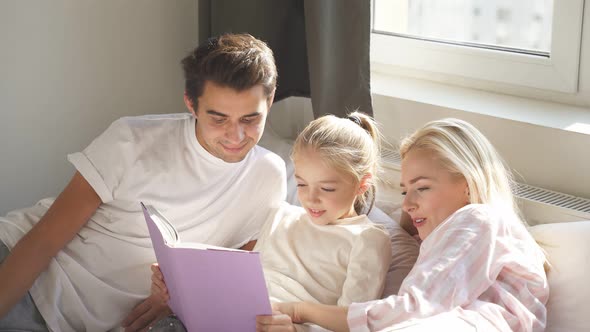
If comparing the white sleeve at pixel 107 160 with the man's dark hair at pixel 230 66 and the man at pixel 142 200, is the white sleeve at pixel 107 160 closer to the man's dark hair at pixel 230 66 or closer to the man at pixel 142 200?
the man at pixel 142 200

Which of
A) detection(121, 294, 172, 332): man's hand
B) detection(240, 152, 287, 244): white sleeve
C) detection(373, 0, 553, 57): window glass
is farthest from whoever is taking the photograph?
detection(373, 0, 553, 57): window glass

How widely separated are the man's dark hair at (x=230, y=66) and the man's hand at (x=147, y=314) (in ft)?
1.50

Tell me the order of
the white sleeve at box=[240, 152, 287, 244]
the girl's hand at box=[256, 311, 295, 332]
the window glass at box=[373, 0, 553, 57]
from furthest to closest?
the window glass at box=[373, 0, 553, 57] → the white sleeve at box=[240, 152, 287, 244] → the girl's hand at box=[256, 311, 295, 332]

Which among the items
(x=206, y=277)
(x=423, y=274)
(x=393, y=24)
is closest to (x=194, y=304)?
(x=206, y=277)

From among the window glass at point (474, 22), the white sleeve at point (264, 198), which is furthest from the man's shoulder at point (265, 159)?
the window glass at point (474, 22)

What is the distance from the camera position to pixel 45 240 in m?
1.99

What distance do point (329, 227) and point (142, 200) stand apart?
452 millimetres

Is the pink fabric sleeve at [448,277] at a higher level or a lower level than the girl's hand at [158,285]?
higher

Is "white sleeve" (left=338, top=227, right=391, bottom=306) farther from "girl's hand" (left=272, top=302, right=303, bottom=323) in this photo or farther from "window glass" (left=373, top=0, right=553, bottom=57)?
"window glass" (left=373, top=0, right=553, bottom=57)

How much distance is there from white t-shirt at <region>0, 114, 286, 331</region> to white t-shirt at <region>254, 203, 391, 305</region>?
16 cm

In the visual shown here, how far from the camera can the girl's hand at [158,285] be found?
1.90 metres

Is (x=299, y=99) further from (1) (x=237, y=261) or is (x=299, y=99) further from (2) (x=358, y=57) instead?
(1) (x=237, y=261)

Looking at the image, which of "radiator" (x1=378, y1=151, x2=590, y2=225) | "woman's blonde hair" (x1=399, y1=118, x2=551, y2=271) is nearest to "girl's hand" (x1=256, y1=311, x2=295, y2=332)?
"woman's blonde hair" (x1=399, y1=118, x2=551, y2=271)

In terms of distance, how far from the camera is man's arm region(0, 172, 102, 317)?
1.96m
